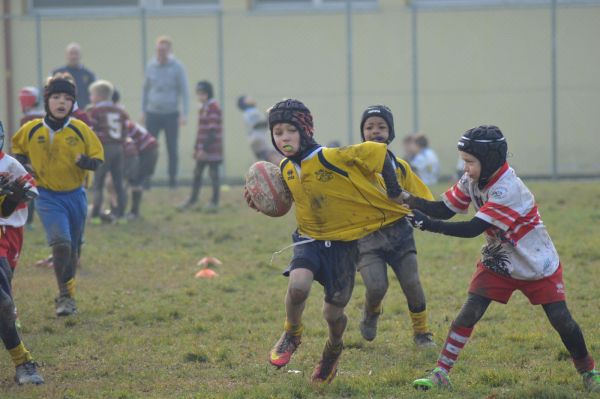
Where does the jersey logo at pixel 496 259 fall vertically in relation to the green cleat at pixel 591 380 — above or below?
above

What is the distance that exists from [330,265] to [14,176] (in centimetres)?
221

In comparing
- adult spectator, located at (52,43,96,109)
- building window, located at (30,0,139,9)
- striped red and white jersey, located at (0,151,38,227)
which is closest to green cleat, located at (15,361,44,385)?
striped red and white jersey, located at (0,151,38,227)

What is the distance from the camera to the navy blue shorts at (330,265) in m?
6.39

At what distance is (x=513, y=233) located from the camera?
6078 millimetres

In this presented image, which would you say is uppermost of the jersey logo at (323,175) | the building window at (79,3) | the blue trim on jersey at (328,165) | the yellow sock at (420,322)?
the building window at (79,3)

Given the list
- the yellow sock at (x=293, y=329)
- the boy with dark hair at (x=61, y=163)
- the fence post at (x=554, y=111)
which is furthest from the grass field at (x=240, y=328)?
the fence post at (x=554, y=111)

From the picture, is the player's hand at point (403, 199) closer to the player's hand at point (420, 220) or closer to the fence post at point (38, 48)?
the player's hand at point (420, 220)

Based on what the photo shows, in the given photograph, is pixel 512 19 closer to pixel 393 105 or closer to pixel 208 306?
pixel 393 105

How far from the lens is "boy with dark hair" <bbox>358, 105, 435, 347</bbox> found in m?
7.38

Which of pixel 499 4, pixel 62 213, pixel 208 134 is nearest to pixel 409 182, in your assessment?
pixel 62 213

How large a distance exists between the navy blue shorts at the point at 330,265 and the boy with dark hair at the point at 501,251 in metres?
0.61

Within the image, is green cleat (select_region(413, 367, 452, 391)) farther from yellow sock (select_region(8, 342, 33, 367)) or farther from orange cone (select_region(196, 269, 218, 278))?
orange cone (select_region(196, 269, 218, 278))

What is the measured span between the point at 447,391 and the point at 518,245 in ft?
3.17

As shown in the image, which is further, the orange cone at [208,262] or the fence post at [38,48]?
the fence post at [38,48]
